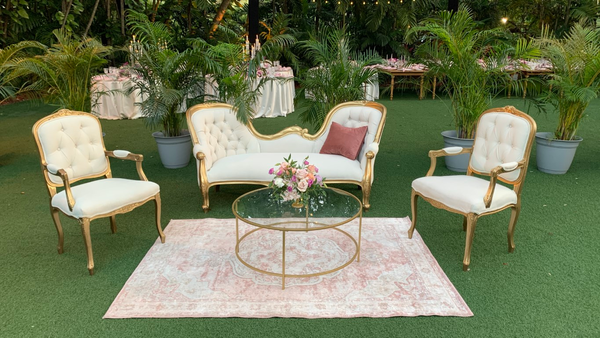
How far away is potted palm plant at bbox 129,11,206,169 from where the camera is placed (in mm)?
4680

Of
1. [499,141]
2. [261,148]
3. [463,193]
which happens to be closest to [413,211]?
[463,193]

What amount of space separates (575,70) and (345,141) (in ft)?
8.80

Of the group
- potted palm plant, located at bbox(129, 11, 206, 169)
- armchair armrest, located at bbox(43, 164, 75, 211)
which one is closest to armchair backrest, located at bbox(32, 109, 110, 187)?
armchair armrest, located at bbox(43, 164, 75, 211)

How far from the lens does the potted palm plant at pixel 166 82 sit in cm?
468

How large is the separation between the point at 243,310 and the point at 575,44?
4.40 m

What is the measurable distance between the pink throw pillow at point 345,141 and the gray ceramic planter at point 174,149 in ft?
6.15

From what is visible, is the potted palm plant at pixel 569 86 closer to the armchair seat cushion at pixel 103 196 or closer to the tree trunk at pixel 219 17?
the armchair seat cushion at pixel 103 196

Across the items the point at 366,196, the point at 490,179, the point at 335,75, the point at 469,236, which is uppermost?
the point at 335,75

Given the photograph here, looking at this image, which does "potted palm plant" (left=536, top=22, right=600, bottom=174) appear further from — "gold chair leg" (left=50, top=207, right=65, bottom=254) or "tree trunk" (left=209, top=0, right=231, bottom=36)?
"tree trunk" (left=209, top=0, right=231, bottom=36)

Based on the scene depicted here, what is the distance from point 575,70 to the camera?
479cm

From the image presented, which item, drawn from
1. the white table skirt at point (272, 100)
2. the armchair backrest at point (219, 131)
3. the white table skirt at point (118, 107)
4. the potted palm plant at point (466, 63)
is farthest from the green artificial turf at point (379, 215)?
the white table skirt at point (272, 100)

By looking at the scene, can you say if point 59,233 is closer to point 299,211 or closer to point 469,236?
point 299,211

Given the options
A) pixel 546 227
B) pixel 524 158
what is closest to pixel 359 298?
pixel 524 158

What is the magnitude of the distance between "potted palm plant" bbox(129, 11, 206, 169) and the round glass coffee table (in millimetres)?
1970
